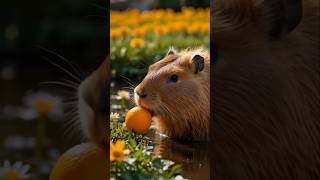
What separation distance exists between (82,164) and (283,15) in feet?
2.39

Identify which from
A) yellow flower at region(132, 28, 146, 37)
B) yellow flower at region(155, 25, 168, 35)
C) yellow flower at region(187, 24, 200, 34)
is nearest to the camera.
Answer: yellow flower at region(132, 28, 146, 37)

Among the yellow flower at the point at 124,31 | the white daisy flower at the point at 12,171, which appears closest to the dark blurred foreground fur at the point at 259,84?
the white daisy flower at the point at 12,171

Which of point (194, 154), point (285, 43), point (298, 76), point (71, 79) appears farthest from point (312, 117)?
point (71, 79)

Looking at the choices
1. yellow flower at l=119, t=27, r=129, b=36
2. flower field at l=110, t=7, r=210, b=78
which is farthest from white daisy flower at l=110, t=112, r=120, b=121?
yellow flower at l=119, t=27, r=129, b=36

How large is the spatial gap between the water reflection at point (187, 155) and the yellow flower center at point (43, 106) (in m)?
0.34

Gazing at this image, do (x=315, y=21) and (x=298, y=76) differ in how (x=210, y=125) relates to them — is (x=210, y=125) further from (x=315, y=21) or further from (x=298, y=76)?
(x=315, y=21)

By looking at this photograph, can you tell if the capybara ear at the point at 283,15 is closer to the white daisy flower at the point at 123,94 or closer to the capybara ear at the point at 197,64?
the capybara ear at the point at 197,64

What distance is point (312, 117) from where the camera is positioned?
1.59m

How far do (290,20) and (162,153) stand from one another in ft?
1.82

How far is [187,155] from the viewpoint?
1.60 metres

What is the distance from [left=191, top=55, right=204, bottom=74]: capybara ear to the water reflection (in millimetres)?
235

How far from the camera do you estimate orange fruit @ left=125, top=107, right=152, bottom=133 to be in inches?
61.2

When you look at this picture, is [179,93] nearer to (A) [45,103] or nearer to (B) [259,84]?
(B) [259,84]

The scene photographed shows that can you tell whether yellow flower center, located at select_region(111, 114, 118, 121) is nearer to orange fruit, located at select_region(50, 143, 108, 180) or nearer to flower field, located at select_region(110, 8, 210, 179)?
flower field, located at select_region(110, 8, 210, 179)
